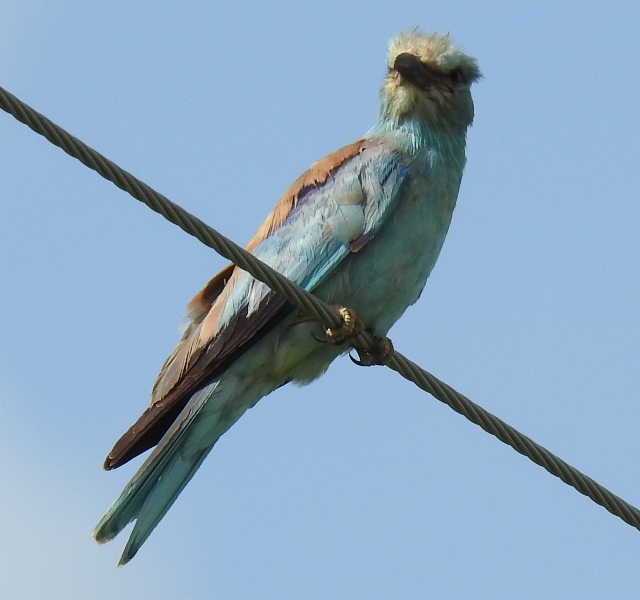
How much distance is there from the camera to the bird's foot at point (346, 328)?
5883mm

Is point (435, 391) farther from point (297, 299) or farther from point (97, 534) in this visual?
point (97, 534)

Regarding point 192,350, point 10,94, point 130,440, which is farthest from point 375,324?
point 10,94

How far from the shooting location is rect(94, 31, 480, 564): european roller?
242 inches

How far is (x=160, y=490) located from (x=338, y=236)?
4.67 ft

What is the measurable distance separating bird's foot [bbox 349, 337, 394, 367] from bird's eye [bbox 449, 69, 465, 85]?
67.0 inches

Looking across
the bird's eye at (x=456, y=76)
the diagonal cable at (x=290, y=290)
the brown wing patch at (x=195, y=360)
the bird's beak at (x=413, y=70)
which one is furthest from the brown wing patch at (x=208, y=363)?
the bird's eye at (x=456, y=76)

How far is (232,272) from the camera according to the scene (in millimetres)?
6582

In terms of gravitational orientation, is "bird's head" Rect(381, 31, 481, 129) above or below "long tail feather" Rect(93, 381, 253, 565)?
above

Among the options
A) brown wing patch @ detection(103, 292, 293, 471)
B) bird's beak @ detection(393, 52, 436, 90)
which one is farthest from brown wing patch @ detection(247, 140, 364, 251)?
brown wing patch @ detection(103, 292, 293, 471)

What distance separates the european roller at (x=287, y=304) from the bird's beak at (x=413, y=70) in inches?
21.4

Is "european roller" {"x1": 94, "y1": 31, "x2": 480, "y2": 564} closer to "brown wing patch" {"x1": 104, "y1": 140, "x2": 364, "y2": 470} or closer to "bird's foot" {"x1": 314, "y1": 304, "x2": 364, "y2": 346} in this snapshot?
"brown wing patch" {"x1": 104, "y1": 140, "x2": 364, "y2": 470}

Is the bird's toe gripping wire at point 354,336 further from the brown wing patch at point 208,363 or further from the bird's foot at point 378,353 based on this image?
the brown wing patch at point 208,363

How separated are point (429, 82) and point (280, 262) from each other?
143 cm

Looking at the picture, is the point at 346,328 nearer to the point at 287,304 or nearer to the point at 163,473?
the point at 287,304
